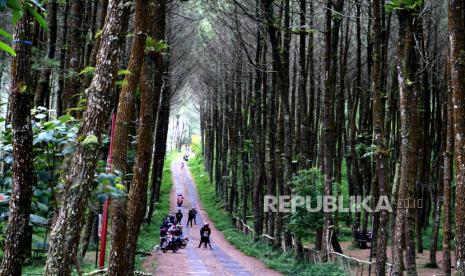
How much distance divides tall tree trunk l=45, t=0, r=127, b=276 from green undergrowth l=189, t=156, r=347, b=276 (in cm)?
1088

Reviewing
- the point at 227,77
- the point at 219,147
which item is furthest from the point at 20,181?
the point at 219,147

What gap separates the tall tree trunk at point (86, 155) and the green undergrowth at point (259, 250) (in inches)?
429

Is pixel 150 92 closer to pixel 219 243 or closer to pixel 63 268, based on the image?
pixel 63 268

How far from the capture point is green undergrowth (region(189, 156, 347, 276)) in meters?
15.1

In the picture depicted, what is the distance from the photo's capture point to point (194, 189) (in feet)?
170

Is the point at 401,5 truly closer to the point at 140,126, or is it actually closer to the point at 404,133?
the point at 404,133

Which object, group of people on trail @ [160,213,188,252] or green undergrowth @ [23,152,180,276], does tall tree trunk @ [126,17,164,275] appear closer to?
green undergrowth @ [23,152,180,276]

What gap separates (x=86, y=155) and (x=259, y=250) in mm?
18438

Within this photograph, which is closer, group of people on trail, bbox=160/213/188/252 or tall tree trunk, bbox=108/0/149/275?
tall tree trunk, bbox=108/0/149/275

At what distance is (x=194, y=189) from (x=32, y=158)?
4712 cm

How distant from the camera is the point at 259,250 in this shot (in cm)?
2214

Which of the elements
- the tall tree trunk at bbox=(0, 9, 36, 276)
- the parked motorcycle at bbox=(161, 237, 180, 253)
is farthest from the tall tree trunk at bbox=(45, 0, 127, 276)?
the parked motorcycle at bbox=(161, 237, 180, 253)

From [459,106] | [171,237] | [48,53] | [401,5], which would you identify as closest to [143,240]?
[171,237]

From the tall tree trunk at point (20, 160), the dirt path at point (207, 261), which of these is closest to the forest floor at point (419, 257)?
the dirt path at point (207, 261)
